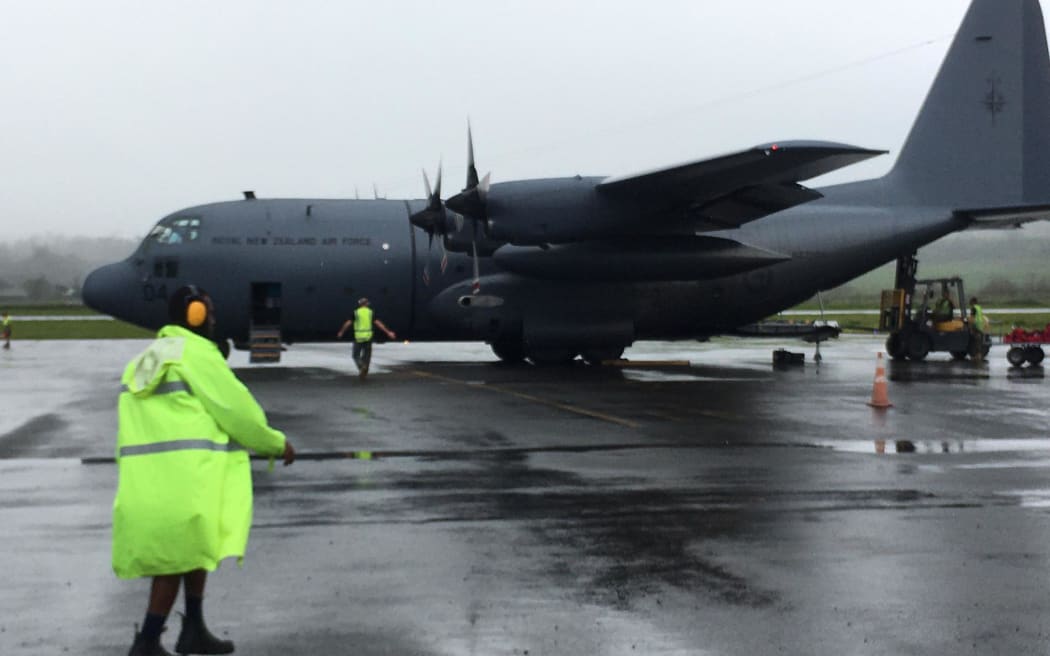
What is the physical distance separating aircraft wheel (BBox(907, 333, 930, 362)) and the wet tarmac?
1129 cm

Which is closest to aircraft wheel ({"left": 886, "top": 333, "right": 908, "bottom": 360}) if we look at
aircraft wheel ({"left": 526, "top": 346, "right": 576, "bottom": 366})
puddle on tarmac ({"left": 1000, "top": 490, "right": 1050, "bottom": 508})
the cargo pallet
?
the cargo pallet

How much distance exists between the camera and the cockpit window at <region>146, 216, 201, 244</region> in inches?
1025

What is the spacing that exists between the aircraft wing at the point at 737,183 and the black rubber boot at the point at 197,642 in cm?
1673

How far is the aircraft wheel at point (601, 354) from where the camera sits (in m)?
26.9

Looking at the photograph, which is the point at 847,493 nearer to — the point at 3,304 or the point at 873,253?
the point at 873,253

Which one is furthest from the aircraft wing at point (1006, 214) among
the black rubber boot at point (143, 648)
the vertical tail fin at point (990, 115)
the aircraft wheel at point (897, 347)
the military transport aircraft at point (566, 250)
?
the black rubber boot at point (143, 648)

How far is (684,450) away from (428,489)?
3.82 m

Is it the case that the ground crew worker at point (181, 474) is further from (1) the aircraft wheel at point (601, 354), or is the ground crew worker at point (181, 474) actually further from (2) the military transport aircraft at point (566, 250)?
(1) the aircraft wheel at point (601, 354)

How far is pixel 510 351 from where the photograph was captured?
2847 cm

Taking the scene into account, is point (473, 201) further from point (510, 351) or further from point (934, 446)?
point (934, 446)

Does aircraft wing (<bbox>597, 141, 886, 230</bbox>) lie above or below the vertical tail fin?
below

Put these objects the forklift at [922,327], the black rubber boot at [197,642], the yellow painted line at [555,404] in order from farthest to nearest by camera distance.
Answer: the forklift at [922,327] → the yellow painted line at [555,404] → the black rubber boot at [197,642]

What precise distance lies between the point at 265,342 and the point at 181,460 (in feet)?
66.3

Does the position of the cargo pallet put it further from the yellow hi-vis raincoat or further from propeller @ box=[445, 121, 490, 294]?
the yellow hi-vis raincoat
